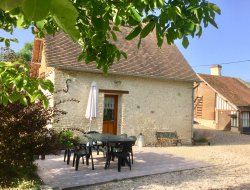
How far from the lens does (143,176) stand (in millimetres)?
7953

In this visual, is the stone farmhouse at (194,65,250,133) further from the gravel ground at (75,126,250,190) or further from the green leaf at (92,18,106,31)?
the green leaf at (92,18,106,31)

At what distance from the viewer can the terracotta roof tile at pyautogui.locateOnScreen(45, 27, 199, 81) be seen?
41.2 feet

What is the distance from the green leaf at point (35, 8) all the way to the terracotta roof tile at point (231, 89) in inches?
984

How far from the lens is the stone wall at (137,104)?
40.7ft

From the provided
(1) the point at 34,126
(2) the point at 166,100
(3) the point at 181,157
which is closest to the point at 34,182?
(1) the point at 34,126

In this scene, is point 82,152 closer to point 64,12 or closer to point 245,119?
point 64,12

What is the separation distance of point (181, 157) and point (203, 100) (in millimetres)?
17039

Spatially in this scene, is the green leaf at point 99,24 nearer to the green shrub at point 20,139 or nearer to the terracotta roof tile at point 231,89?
the green shrub at point 20,139

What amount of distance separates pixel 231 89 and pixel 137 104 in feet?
52.7

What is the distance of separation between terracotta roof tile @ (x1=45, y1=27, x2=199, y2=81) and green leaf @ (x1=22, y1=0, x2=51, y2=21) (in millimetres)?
11602

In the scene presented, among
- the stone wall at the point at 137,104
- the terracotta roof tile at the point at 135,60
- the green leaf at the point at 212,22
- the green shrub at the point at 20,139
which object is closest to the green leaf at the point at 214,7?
the green leaf at the point at 212,22

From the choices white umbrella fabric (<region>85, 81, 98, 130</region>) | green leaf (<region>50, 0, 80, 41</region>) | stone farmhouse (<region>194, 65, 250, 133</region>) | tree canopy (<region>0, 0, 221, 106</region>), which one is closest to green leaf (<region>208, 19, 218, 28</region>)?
tree canopy (<region>0, 0, 221, 106</region>)

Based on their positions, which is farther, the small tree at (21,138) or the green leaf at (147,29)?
the small tree at (21,138)

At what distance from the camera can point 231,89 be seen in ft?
88.1
